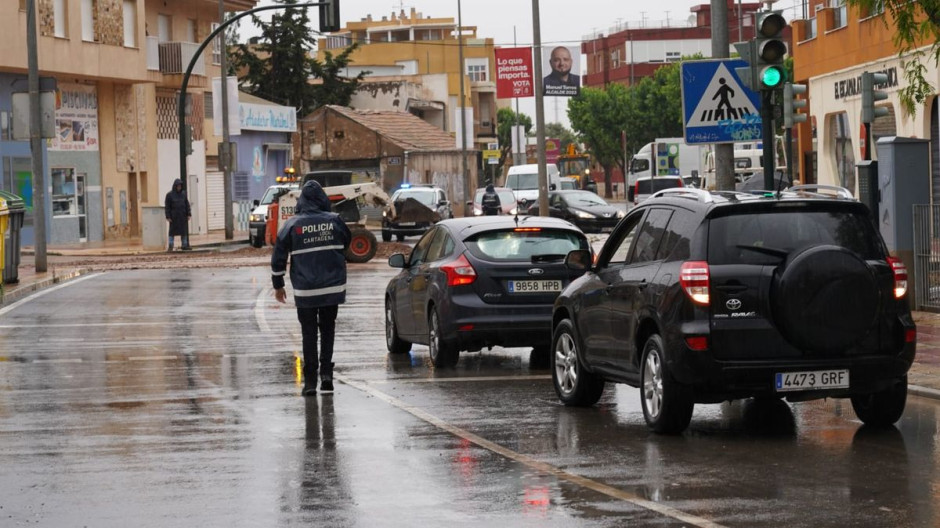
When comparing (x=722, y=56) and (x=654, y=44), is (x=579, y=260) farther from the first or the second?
(x=654, y=44)

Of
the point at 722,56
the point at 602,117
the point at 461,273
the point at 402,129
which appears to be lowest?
the point at 461,273

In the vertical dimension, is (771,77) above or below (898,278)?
above

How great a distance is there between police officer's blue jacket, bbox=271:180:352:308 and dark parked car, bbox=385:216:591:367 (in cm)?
204

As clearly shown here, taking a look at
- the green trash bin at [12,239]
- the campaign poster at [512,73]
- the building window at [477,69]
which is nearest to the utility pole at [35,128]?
the green trash bin at [12,239]

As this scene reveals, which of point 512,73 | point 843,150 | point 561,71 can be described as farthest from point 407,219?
point 561,71

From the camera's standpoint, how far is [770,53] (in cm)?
1670

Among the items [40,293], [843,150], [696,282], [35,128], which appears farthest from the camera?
[843,150]

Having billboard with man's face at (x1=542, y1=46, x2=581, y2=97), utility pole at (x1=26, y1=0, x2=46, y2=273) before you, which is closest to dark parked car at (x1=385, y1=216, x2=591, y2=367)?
utility pole at (x1=26, y1=0, x2=46, y2=273)

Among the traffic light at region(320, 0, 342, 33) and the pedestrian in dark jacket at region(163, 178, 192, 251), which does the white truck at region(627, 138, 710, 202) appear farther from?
the traffic light at region(320, 0, 342, 33)

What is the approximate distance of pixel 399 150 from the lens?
264 feet

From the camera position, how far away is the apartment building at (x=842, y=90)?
33.8 meters

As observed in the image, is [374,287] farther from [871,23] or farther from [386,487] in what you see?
[386,487]

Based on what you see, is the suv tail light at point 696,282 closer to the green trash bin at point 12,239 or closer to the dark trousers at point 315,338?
the dark trousers at point 315,338

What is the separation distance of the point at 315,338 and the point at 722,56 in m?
7.33
